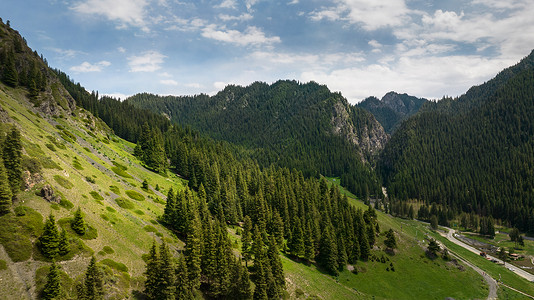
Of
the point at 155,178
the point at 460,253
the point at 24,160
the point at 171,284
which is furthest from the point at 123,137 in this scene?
the point at 460,253

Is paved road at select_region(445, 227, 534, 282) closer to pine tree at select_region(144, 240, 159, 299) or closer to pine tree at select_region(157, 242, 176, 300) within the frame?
pine tree at select_region(157, 242, 176, 300)

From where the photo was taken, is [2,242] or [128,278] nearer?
[2,242]

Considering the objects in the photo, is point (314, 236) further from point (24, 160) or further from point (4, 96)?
point (4, 96)

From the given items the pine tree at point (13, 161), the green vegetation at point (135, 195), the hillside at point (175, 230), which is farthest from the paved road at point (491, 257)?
the pine tree at point (13, 161)

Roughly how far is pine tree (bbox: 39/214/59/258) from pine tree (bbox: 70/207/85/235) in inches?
248

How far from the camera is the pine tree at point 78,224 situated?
52.5 m

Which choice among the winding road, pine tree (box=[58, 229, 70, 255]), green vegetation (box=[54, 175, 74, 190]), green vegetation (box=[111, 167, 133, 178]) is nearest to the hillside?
green vegetation (box=[54, 175, 74, 190])

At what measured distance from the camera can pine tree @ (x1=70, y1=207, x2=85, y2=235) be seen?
172ft

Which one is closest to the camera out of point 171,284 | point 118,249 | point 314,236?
point 171,284

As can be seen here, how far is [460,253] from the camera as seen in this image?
136125mm

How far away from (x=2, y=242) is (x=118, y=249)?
1806 cm

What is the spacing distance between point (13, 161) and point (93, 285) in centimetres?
3101

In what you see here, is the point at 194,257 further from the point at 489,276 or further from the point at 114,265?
the point at 489,276

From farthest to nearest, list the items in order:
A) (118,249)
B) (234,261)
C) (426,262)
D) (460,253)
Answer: (460,253), (426,262), (234,261), (118,249)
